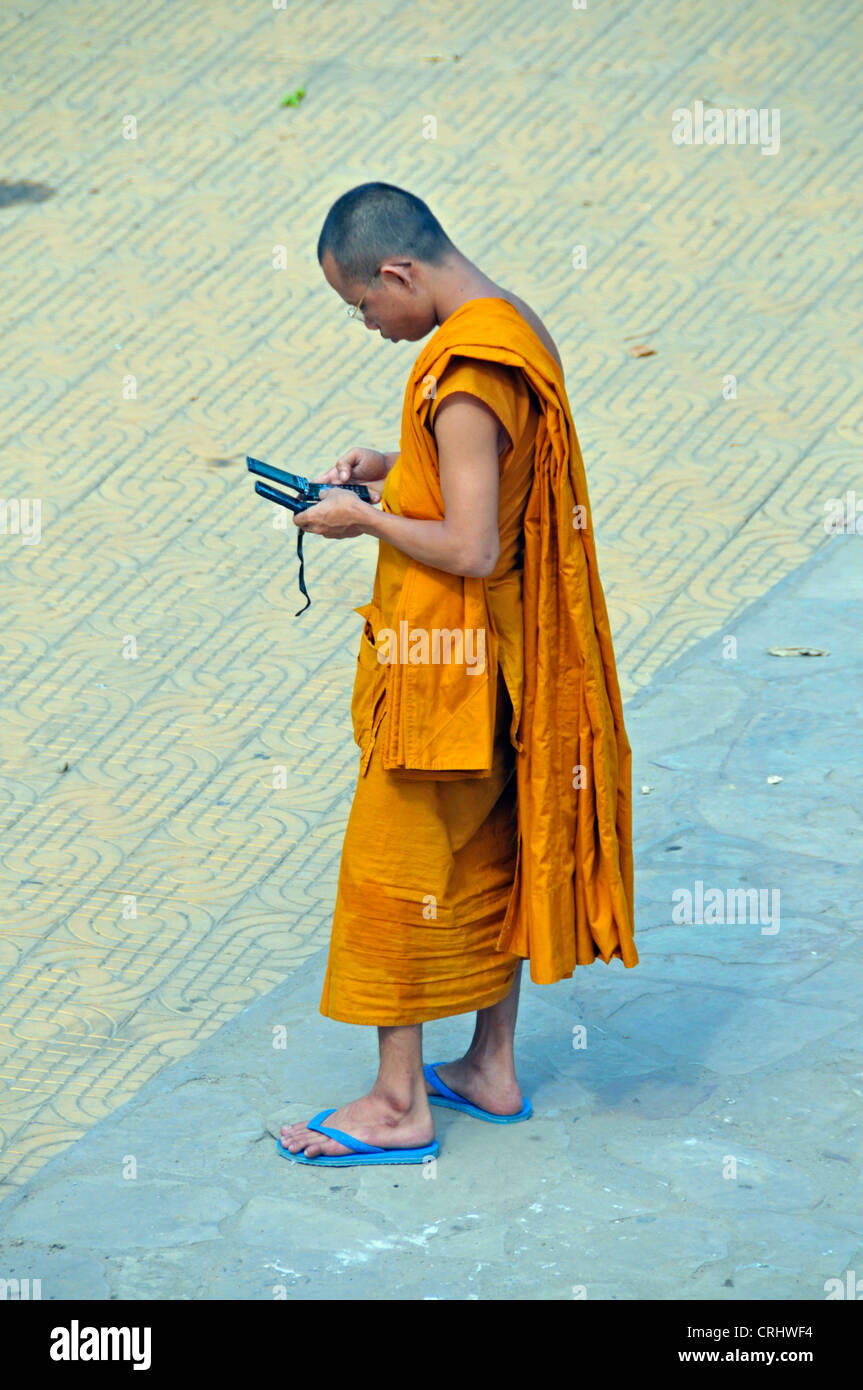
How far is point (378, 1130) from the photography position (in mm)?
3838

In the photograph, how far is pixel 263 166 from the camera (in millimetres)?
9344

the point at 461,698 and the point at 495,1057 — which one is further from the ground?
the point at 461,698

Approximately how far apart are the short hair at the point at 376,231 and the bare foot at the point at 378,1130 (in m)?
1.64

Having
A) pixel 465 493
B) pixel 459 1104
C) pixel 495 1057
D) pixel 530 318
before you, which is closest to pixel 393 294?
pixel 530 318

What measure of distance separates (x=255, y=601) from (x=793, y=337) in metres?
2.90

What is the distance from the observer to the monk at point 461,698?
3443mm

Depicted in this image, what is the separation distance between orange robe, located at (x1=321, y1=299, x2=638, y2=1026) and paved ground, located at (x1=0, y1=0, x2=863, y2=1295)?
0.48 m

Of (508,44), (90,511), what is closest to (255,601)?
(90,511)

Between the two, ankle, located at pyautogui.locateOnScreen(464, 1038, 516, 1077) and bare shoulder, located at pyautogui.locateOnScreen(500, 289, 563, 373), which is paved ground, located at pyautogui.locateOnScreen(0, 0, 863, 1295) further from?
bare shoulder, located at pyautogui.locateOnScreen(500, 289, 563, 373)

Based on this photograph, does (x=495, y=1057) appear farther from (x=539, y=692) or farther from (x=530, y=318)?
(x=530, y=318)

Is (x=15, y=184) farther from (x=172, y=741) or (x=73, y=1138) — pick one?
(x=73, y=1138)

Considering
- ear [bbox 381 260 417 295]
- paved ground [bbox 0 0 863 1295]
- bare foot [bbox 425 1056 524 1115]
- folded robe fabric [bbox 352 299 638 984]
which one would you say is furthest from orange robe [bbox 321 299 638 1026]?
paved ground [bbox 0 0 863 1295]

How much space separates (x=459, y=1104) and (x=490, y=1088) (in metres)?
0.10

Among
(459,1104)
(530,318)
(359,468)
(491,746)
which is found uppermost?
(530,318)
